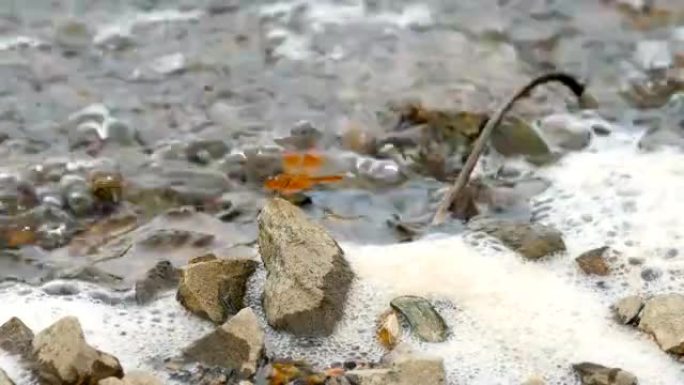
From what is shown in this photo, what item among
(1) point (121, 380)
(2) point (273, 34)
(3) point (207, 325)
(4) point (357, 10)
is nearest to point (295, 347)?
(3) point (207, 325)

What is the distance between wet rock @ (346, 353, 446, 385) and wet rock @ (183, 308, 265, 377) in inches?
8.4

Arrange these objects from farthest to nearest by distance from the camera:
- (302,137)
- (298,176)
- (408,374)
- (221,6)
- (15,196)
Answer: (221,6), (302,137), (298,176), (15,196), (408,374)

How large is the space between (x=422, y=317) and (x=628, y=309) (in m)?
0.47

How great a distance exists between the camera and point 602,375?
2266 mm

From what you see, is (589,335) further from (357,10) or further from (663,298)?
(357,10)

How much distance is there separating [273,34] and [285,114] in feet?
2.35

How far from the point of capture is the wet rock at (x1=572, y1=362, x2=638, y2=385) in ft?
7.38

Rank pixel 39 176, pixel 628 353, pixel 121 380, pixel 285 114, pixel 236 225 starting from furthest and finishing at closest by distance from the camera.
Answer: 1. pixel 285 114
2. pixel 39 176
3. pixel 236 225
4. pixel 628 353
5. pixel 121 380

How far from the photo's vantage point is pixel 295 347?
238cm

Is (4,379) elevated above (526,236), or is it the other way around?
(4,379)

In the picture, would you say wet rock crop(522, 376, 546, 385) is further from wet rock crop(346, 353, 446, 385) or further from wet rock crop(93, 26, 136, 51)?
wet rock crop(93, 26, 136, 51)

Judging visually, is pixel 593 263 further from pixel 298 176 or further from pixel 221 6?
pixel 221 6

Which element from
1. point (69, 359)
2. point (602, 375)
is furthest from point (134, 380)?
point (602, 375)

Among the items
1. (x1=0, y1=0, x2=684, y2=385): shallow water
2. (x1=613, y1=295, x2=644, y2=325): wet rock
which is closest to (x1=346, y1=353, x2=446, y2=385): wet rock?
(x1=0, y1=0, x2=684, y2=385): shallow water
